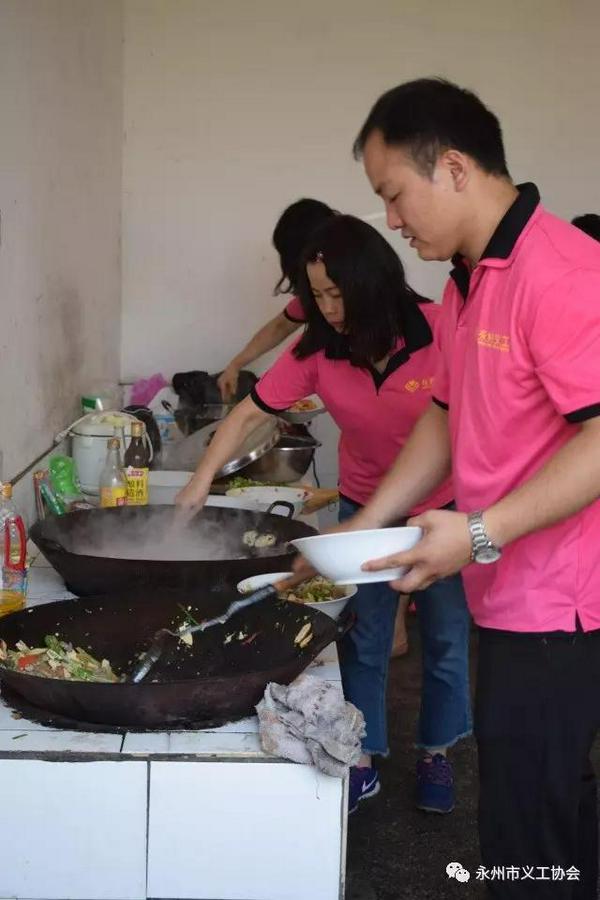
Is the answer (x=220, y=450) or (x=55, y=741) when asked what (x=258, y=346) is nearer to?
(x=220, y=450)

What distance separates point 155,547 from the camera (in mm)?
2574

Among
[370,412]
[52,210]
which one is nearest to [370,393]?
[370,412]

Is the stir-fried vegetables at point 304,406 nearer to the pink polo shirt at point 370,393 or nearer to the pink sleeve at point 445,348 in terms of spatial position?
the pink polo shirt at point 370,393

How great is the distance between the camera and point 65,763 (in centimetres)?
154

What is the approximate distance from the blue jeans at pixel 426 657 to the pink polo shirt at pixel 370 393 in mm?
187

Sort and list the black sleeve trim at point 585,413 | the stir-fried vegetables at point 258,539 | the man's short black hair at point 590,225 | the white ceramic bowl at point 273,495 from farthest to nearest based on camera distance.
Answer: the man's short black hair at point 590,225 < the white ceramic bowl at point 273,495 < the stir-fried vegetables at point 258,539 < the black sleeve trim at point 585,413

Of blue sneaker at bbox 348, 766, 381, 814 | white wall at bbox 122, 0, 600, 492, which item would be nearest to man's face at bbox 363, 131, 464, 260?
blue sneaker at bbox 348, 766, 381, 814

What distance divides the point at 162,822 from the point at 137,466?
1871 mm

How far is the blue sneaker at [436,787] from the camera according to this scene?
291 centimetres

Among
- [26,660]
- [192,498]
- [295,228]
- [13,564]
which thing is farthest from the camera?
[295,228]

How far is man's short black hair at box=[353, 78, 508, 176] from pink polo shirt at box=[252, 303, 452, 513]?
1.00 m

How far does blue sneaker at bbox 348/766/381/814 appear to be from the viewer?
2887mm

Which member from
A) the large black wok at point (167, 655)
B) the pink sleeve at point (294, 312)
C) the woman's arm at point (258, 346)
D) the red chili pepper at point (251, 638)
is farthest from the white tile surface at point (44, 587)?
the woman's arm at point (258, 346)

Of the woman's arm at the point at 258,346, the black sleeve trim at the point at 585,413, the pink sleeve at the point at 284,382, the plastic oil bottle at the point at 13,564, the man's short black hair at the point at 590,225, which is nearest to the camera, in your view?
the black sleeve trim at the point at 585,413
